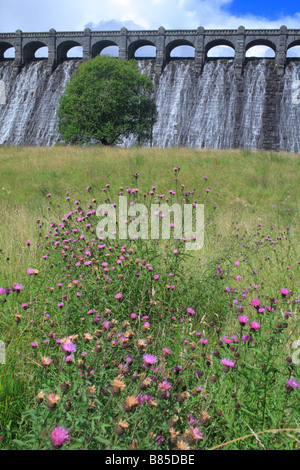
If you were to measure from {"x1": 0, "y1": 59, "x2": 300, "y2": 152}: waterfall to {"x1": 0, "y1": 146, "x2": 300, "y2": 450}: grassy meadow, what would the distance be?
20.1m

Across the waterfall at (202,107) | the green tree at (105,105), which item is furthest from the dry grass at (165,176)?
the waterfall at (202,107)

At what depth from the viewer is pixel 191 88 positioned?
92.2ft

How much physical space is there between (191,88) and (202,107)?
201 cm

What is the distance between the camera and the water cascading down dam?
2598 cm

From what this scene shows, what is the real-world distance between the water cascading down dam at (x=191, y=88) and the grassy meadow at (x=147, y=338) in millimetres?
20459

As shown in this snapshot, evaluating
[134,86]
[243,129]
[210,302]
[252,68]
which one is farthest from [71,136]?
[210,302]

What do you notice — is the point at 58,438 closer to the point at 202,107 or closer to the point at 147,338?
the point at 147,338

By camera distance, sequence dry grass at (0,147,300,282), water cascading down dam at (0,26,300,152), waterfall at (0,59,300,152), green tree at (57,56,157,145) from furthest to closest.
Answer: water cascading down dam at (0,26,300,152)
waterfall at (0,59,300,152)
green tree at (57,56,157,145)
dry grass at (0,147,300,282)

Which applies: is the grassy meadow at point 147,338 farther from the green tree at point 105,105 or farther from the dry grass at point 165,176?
the green tree at point 105,105

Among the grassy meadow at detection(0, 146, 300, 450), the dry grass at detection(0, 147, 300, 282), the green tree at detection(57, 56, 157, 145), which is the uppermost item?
the green tree at detection(57, 56, 157, 145)

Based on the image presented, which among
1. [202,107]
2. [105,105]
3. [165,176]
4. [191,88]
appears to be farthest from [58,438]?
[191,88]

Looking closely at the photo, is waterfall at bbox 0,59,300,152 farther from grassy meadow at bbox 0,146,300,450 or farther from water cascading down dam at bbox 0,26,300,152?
grassy meadow at bbox 0,146,300,450

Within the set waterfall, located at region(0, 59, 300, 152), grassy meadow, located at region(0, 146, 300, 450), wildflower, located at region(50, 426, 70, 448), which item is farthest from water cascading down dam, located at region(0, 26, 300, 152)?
wildflower, located at region(50, 426, 70, 448)
